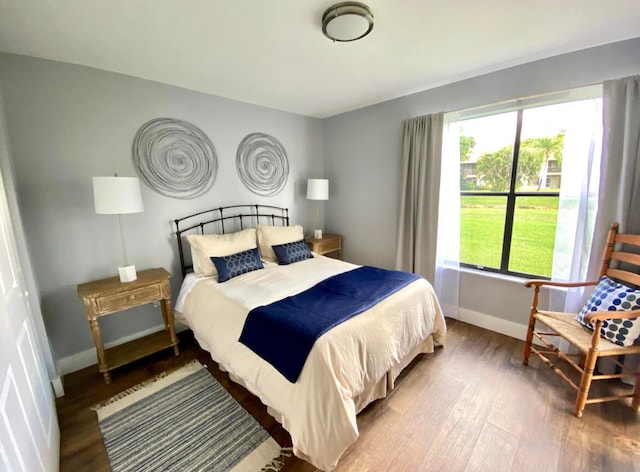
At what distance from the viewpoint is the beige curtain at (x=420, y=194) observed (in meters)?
2.73

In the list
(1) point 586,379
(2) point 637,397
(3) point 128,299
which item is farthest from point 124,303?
(2) point 637,397

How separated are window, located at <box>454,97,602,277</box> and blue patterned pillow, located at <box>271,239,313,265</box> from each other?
1786 mm

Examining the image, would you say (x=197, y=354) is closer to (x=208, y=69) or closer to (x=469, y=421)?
(x=469, y=421)

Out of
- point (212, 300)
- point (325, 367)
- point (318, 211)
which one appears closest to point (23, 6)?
point (212, 300)

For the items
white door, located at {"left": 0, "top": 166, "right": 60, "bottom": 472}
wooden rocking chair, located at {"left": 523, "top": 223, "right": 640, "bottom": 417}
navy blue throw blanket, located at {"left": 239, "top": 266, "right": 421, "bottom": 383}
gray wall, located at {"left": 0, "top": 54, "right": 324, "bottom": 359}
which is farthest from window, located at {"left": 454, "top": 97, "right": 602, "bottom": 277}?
white door, located at {"left": 0, "top": 166, "right": 60, "bottom": 472}

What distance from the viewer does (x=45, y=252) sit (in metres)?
2.04

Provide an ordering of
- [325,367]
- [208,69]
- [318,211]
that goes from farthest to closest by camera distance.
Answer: [318,211] < [208,69] < [325,367]

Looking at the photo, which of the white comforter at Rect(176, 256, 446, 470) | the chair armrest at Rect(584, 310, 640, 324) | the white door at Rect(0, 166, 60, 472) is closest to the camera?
the white door at Rect(0, 166, 60, 472)

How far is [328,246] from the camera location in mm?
3662

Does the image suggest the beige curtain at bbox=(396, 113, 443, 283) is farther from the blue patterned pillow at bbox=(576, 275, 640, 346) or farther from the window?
the blue patterned pillow at bbox=(576, 275, 640, 346)

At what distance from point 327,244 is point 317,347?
7.62 feet

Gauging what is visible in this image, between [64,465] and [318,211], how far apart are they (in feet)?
11.3

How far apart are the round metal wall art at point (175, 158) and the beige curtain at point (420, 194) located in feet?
7.28

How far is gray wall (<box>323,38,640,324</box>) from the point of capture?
6.58 ft
